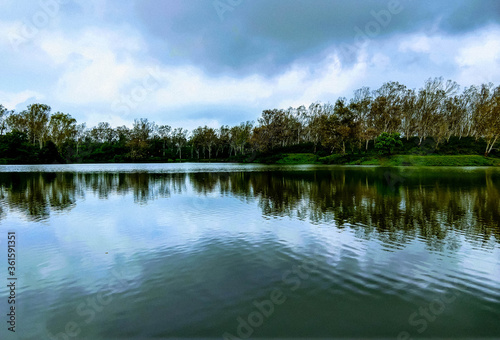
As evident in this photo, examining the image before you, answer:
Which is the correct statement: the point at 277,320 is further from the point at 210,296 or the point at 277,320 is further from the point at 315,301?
the point at 210,296

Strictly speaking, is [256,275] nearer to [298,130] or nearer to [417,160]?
[417,160]

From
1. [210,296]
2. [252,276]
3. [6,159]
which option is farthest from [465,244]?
[6,159]

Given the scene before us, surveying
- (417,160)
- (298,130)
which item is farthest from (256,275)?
(298,130)

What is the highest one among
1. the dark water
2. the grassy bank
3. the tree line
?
the tree line

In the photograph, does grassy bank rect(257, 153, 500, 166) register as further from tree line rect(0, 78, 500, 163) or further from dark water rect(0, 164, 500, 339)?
dark water rect(0, 164, 500, 339)

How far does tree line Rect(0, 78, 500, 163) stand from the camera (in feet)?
294

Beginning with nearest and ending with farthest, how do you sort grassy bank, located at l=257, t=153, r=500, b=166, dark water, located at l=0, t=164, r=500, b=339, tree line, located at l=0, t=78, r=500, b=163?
dark water, located at l=0, t=164, r=500, b=339 < grassy bank, located at l=257, t=153, r=500, b=166 < tree line, located at l=0, t=78, r=500, b=163

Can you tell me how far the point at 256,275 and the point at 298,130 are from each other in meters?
124

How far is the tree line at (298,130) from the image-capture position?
89.7 m

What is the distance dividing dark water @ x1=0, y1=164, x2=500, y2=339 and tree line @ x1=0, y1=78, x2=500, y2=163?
74688 mm

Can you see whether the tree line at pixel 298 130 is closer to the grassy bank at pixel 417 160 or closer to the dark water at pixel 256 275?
the grassy bank at pixel 417 160

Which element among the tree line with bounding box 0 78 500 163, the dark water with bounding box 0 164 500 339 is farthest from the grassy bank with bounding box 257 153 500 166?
the dark water with bounding box 0 164 500 339

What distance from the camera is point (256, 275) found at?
7.96 m

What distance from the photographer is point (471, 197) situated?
70.1 feet
